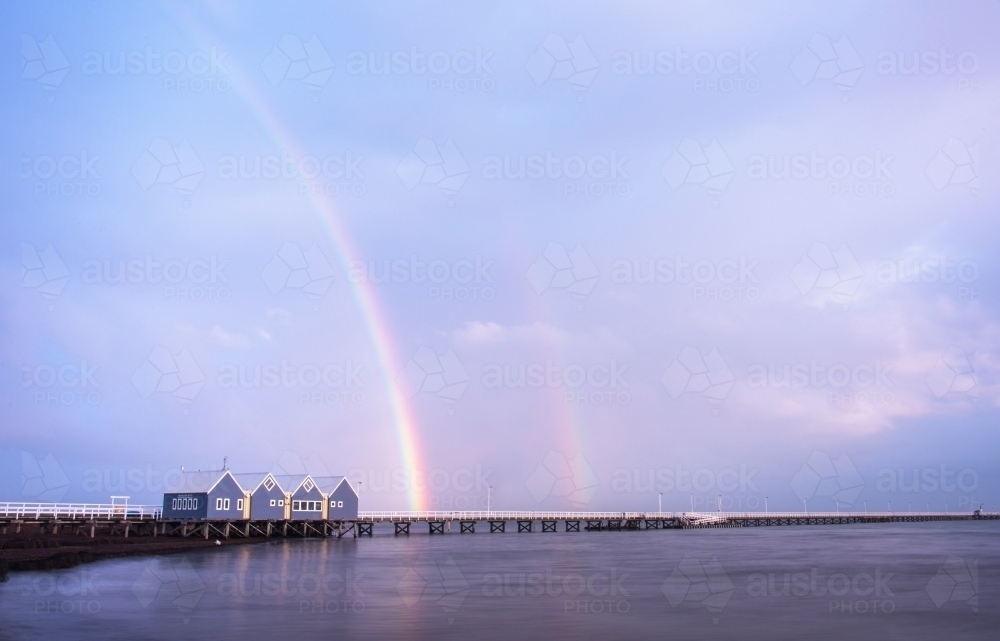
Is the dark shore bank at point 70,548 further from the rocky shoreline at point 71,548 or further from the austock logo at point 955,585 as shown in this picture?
the austock logo at point 955,585

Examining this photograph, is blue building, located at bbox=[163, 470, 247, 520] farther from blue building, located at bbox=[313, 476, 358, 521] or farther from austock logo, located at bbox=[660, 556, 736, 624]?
austock logo, located at bbox=[660, 556, 736, 624]

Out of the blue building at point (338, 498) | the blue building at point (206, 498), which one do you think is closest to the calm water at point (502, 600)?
the blue building at point (206, 498)

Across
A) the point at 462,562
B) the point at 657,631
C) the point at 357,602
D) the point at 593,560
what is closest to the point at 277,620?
the point at 357,602

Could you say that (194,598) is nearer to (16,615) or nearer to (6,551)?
(16,615)

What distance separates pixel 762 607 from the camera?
2616cm

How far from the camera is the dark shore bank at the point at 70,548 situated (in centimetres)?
3675

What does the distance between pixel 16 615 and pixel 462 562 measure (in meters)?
28.5

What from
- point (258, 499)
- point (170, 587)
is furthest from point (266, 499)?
point (170, 587)

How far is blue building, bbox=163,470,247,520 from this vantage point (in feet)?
214

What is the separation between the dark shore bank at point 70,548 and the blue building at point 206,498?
2808 mm

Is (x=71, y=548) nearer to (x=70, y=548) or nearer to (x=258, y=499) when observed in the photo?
(x=70, y=548)

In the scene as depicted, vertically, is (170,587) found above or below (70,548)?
below

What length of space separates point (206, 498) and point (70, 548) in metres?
20.6

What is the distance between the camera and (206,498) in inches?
2562
